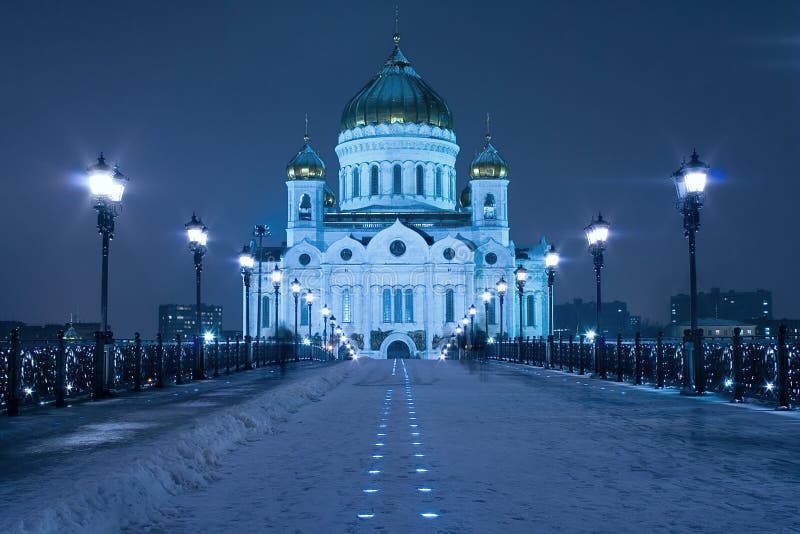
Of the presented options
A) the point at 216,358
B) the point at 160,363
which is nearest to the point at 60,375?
the point at 160,363

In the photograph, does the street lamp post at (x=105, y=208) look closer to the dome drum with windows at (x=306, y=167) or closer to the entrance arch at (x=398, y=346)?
the entrance arch at (x=398, y=346)

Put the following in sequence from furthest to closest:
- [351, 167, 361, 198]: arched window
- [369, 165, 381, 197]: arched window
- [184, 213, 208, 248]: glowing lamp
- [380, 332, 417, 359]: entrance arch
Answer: [351, 167, 361, 198]: arched window, [369, 165, 381, 197]: arched window, [380, 332, 417, 359]: entrance arch, [184, 213, 208, 248]: glowing lamp

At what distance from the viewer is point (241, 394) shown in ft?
67.1

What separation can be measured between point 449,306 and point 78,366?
85.8 metres

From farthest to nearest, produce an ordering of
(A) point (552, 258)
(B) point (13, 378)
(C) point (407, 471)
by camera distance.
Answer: (A) point (552, 258)
(B) point (13, 378)
(C) point (407, 471)

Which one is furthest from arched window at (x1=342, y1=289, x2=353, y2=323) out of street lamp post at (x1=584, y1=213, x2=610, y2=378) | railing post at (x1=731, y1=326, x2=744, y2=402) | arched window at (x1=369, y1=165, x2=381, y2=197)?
railing post at (x1=731, y1=326, x2=744, y2=402)

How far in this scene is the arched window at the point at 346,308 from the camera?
105 meters

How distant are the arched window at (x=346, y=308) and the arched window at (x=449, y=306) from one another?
10016 mm

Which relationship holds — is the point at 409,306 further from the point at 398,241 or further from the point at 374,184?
the point at 374,184

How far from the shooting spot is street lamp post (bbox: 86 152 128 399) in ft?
67.2

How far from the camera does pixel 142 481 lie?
8156mm

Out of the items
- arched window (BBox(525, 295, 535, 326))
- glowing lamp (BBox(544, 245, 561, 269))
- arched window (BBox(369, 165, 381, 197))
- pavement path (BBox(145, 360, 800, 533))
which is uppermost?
arched window (BBox(369, 165, 381, 197))

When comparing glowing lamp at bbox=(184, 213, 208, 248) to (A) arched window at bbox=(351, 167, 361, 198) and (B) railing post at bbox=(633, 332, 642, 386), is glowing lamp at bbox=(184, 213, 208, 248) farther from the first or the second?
(A) arched window at bbox=(351, 167, 361, 198)

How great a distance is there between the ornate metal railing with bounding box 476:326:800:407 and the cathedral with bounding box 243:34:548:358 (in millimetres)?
66507
